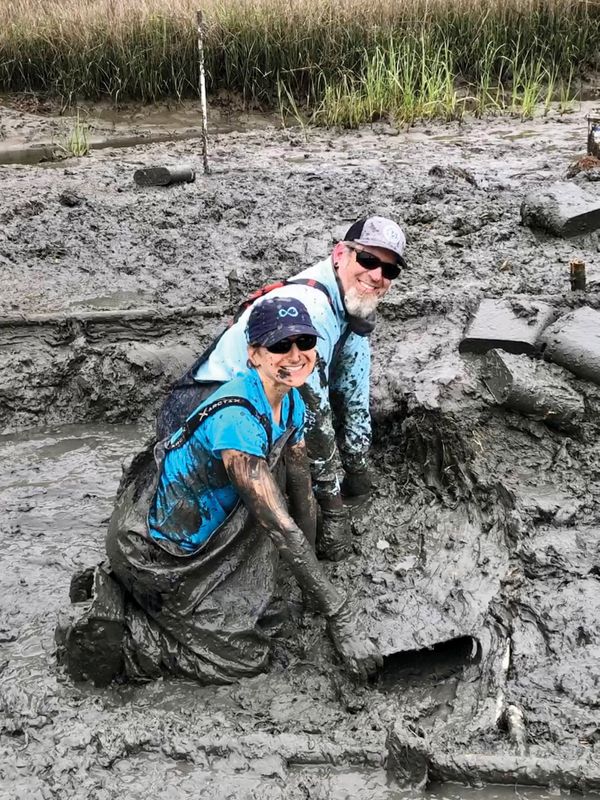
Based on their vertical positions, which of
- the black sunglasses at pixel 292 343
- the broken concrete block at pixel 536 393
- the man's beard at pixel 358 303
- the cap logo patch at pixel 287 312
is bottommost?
the broken concrete block at pixel 536 393

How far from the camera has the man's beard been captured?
3.66 m

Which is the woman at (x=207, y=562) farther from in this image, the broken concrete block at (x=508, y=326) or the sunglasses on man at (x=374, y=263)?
the broken concrete block at (x=508, y=326)

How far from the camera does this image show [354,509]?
441cm

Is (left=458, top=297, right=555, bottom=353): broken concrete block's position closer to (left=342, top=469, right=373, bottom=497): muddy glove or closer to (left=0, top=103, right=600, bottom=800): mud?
(left=0, top=103, right=600, bottom=800): mud

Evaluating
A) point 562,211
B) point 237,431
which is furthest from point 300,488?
point 562,211

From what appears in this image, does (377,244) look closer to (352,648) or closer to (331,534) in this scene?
(331,534)

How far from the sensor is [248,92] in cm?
1209

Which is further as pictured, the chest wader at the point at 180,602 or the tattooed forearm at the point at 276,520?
the chest wader at the point at 180,602

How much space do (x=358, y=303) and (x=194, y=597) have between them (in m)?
1.45

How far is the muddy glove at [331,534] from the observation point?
4027 millimetres

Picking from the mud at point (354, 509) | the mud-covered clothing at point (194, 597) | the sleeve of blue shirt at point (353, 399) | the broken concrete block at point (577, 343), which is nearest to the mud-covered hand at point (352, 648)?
the mud at point (354, 509)

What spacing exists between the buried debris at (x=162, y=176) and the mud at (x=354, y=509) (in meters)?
0.10

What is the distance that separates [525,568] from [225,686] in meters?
1.40

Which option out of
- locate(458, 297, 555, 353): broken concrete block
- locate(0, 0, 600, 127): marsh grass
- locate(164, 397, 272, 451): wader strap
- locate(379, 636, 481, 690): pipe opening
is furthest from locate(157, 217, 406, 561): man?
locate(0, 0, 600, 127): marsh grass
